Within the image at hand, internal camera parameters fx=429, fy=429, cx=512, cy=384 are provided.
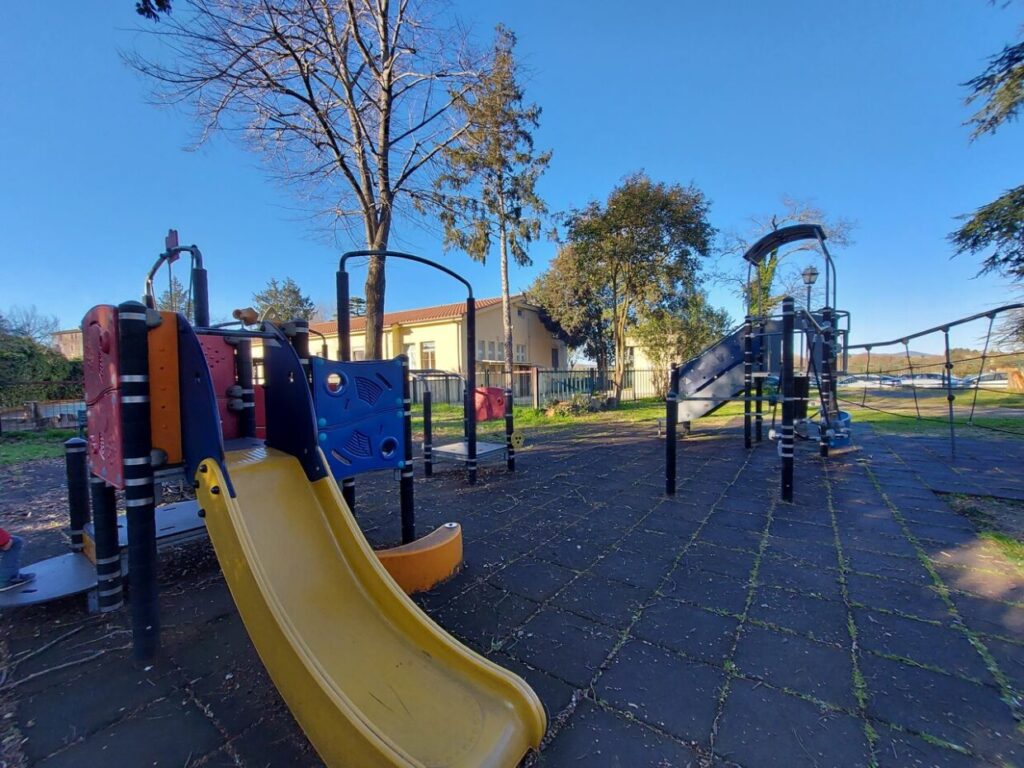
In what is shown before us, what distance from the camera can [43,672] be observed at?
73.5 inches

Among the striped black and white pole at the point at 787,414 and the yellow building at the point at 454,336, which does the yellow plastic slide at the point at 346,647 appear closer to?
the striped black and white pole at the point at 787,414

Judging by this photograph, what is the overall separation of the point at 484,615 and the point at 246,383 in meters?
2.13

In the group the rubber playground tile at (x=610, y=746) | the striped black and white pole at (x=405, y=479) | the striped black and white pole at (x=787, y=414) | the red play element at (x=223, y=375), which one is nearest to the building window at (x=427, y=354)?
the striped black and white pole at (x=787, y=414)

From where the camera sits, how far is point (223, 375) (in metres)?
2.82

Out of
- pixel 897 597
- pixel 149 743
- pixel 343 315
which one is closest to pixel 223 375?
pixel 343 315

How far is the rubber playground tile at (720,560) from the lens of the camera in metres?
2.71

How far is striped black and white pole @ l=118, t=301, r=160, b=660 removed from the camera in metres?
1.88

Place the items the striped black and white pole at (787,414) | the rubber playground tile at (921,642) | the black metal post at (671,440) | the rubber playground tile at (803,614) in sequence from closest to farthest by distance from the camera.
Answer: the rubber playground tile at (921,642)
the rubber playground tile at (803,614)
the striped black and white pole at (787,414)
the black metal post at (671,440)

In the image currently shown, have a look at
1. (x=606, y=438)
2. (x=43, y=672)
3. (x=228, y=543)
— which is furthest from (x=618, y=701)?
(x=606, y=438)

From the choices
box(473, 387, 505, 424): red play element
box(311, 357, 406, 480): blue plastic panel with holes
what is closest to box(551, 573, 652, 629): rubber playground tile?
box(311, 357, 406, 480): blue plastic panel with holes

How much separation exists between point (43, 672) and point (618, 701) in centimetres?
245

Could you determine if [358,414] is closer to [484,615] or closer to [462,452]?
[484,615]

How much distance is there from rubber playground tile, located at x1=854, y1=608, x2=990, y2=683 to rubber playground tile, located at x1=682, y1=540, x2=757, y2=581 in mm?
615

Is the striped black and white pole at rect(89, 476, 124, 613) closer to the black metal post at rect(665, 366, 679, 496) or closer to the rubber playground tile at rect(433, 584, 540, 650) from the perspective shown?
the rubber playground tile at rect(433, 584, 540, 650)
